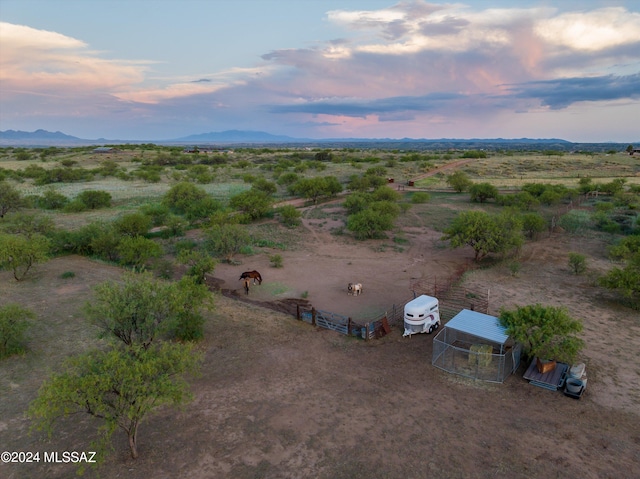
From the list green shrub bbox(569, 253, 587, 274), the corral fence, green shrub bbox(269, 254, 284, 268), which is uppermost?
green shrub bbox(569, 253, 587, 274)

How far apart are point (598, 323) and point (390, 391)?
1018cm

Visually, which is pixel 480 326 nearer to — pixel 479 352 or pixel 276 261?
pixel 479 352

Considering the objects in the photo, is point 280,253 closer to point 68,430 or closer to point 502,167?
point 68,430

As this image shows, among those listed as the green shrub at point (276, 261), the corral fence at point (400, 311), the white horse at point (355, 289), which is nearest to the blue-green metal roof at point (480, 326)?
the corral fence at point (400, 311)

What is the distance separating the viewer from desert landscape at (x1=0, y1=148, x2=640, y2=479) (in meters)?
9.38

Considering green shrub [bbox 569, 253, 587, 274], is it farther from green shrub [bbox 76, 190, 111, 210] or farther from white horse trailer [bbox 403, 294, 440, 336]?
green shrub [bbox 76, 190, 111, 210]

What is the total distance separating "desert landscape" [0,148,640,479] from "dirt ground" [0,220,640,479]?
4 cm

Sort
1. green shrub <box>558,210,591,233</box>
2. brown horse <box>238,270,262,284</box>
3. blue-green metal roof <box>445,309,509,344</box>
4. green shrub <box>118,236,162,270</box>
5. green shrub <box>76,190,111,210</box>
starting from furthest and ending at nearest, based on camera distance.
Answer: green shrub <box>76,190,111,210</box> → green shrub <box>558,210,591,233</box> → green shrub <box>118,236,162,270</box> → brown horse <box>238,270,262,284</box> → blue-green metal roof <box>445,309,509,344</box>

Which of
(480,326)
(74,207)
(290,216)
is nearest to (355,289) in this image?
(480,326)

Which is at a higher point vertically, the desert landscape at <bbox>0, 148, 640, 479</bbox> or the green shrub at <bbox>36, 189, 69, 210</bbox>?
the green shrub at <bbox>36, 189, 69, 210</bbox>

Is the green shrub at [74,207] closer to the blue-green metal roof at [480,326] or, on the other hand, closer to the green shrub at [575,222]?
the blue-green metal roof at [480,326]

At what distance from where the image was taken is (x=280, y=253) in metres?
27.8

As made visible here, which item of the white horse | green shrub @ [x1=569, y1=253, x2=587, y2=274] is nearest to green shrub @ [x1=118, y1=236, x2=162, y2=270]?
the white horse

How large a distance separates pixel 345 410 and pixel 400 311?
24.5 feet
